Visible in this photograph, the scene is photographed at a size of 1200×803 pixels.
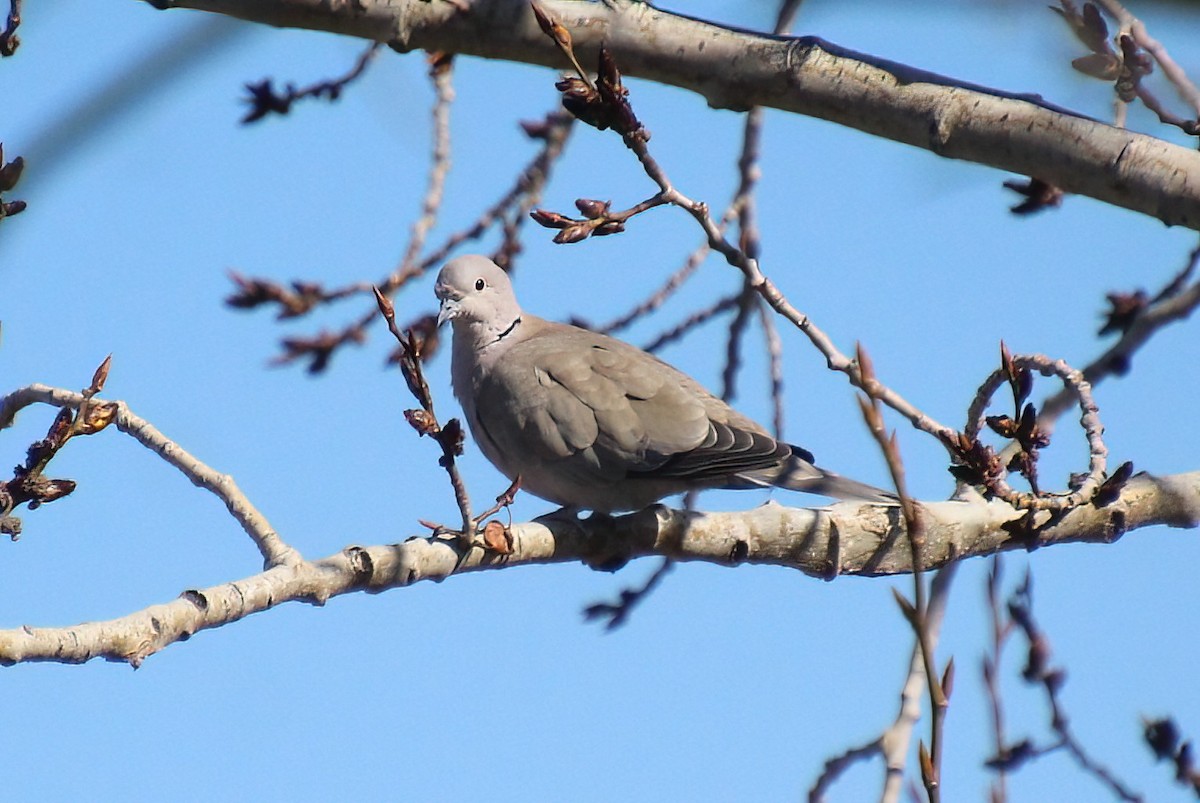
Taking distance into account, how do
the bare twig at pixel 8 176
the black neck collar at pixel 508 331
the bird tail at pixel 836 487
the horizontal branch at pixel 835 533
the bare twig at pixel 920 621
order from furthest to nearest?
the black neck collar at pixel 508 331
the bird tail at pixel 836 487
the horizontal branch at pixel 835 533
the bare twig at pixel 8 176
the bare twig at pixel 920 621

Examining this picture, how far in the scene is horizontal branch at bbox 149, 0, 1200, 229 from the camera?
8.70 feet

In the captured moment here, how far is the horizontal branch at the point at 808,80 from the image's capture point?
2.65 metres

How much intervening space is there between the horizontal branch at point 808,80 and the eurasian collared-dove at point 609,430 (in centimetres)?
120

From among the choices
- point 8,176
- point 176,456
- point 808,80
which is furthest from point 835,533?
point 8,176

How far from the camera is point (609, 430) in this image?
158 inches

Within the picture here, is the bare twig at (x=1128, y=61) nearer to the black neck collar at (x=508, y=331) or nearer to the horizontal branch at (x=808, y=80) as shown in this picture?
the horizontal branch at (x=808, y=80)

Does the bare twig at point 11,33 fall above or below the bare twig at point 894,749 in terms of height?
above

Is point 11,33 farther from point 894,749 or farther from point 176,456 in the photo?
point 894,749

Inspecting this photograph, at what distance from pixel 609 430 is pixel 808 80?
148cm

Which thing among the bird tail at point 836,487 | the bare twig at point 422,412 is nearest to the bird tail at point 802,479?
the bird tail at point 836,487

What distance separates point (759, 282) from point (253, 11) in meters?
1.20

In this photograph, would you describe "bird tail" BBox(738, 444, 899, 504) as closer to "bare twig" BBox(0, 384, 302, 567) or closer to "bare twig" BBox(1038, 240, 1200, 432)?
"bare twig" BBox(1038, 240, 1200, 432)

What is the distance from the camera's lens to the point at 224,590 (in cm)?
222

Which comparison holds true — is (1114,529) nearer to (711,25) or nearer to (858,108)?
(858,108)
